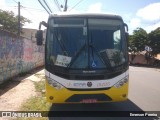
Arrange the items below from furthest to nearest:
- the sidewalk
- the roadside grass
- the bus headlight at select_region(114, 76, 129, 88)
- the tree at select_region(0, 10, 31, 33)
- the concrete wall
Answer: the tree at select_region(0, 10, 31, 33)
the concrete wall
the sidewalk
the roadside grass
the bus headlight at select_region(114, 76, 129, 88)

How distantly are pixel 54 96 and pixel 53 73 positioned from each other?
2.09 feet

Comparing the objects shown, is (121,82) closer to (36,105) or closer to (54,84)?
(54,84)

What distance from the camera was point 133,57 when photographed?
51594mm

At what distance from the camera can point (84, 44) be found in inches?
308

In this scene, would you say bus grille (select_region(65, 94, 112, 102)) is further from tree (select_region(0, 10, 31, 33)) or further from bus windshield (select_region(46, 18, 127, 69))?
tree (select_region(0, 10, 31, 33))

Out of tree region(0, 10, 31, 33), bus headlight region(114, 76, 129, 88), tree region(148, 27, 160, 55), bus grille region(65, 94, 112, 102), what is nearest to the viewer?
bus grille region(65, 94, 112, 102)

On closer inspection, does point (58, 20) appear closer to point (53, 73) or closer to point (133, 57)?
point (53, 73)

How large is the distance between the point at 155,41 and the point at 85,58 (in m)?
41.0

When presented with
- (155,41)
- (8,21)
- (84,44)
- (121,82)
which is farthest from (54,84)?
(8,21)

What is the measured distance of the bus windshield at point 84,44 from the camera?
7.71 m

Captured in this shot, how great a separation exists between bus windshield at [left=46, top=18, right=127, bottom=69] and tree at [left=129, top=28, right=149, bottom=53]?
136ft

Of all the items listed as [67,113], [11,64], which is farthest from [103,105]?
[11,64]

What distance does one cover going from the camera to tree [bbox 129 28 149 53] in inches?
1929

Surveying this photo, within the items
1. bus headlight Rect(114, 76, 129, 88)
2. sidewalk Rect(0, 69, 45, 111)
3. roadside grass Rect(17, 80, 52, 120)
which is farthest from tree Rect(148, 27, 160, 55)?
bus headlight Rect(114, 76, 129, 88)
